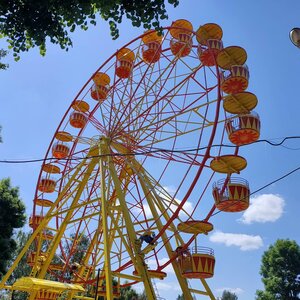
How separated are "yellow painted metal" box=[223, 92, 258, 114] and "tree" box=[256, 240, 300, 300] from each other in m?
19.7

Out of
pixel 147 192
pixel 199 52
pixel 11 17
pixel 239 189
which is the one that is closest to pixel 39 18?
pixel 11 17

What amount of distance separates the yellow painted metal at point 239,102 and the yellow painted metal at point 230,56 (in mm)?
2022

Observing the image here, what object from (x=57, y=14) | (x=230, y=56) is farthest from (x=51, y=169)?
(x=57, y=14)

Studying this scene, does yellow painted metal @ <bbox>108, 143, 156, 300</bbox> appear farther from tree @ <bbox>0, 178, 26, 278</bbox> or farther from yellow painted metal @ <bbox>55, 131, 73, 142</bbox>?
tree @ <bbox>0, 178, 26, 278</bbox>

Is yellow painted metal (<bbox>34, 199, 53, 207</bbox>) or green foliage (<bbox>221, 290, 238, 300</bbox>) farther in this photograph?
green foliage (<bbox>221, 290, 238, 300</bbox>)

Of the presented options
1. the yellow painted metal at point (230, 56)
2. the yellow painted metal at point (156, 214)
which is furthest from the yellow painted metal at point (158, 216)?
the yellow painted metal at point (230, 56)

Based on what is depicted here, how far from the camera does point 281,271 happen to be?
3091 cm

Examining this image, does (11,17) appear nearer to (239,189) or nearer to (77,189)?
(239,189)

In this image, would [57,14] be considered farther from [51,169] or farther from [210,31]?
[51,169]

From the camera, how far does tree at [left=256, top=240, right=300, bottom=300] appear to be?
2947 cm

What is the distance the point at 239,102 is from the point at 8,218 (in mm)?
12521

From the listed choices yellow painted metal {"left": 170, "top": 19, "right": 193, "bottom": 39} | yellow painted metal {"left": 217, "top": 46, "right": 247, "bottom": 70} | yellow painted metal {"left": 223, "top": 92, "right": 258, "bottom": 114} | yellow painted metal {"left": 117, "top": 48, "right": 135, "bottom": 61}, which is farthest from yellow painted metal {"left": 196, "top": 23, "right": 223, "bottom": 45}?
yellow painted metal {"left": 223, "top": 92, "right": 258, "bottom": 114}

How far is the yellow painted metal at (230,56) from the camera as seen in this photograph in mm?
16422

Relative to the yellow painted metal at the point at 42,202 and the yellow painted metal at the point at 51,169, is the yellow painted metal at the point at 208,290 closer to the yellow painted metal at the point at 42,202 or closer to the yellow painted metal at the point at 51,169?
the yellow painted metal at the point at 42,202
